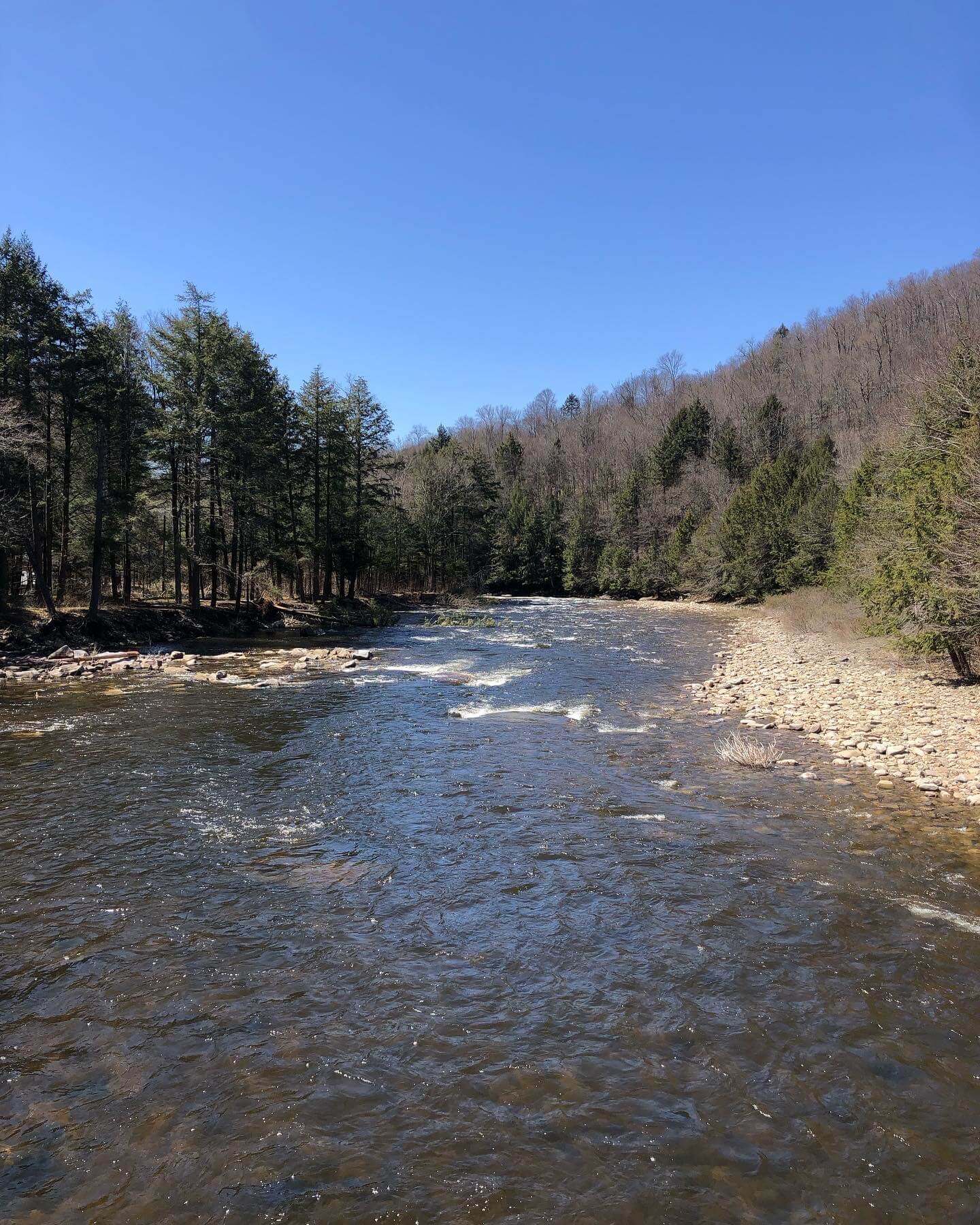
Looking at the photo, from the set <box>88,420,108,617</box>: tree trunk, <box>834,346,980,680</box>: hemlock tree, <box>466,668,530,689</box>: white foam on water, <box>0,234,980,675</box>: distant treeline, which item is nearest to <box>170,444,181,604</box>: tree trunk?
<box>0,234,980,675</box>: distant treeline

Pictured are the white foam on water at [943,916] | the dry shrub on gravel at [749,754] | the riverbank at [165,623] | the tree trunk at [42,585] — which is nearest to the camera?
the white foam on water at [943,916]

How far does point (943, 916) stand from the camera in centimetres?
672

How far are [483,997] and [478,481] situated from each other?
242ft

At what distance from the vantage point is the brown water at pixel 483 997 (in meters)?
3.97

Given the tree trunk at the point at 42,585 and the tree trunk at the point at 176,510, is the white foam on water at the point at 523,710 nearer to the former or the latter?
the tree trunk at the point at 42,585

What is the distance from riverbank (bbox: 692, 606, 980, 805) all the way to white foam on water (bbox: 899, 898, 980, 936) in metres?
3.47

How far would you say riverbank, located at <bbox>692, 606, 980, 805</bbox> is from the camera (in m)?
10.9

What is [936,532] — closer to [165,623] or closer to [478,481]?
[165,623]

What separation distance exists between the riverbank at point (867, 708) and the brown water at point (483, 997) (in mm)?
957

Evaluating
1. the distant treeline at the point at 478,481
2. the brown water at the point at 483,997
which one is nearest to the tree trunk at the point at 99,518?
the distant treeline at the point at 478,481

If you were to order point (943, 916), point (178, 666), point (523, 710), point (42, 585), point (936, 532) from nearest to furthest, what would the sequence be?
point (943, 916) → point (936, 532) → point (523, 710) → point (178, 666) → point (42, 585)

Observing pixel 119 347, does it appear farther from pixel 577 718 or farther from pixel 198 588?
pixel 577 718

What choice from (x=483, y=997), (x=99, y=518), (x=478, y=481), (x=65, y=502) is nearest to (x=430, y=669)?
(x=99, y=518)

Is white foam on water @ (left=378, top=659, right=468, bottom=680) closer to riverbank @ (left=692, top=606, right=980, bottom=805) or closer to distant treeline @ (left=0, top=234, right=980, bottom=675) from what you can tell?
riverbank @ (left=692, top=606, right=980, bottom=805)
